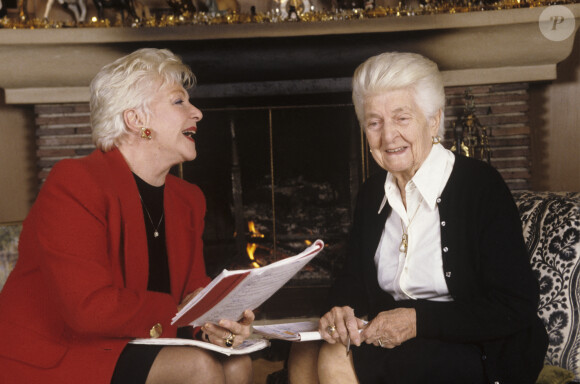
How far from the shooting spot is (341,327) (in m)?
1.53

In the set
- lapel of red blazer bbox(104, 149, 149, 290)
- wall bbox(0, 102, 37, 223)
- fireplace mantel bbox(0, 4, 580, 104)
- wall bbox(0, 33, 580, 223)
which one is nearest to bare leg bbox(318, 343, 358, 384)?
lapel of red blazer bbox(104, 149, 149, 290)

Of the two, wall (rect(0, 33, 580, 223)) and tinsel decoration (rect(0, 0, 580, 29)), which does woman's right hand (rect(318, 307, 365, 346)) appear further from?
wall (rect(0, 33, 580, 223))

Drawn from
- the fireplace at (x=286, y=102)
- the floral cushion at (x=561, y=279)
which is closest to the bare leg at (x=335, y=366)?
the floral cushion at (x=561, y=279)

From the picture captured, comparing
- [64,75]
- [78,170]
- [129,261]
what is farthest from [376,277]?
[64,75]

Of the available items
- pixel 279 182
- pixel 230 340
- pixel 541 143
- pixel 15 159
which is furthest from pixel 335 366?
pixel 15 159

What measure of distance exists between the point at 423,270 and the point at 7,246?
1659 mm

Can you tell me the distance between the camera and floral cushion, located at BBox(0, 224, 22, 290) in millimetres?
2410

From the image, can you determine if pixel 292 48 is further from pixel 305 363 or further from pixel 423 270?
pixel 305 363

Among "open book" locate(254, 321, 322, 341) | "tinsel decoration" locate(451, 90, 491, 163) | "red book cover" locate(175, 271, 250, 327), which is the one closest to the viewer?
"red book cover" locate(175, 271, 250, 327)

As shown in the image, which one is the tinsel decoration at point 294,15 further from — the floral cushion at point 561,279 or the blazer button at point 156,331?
the blazer button at point 156,331

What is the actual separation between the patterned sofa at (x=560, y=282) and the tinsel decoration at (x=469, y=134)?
1372 millimetres

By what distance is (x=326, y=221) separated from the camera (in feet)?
12.3

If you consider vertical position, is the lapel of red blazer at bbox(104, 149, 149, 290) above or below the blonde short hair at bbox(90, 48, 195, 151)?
below

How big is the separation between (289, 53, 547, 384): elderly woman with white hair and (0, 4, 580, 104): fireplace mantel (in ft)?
5.14
